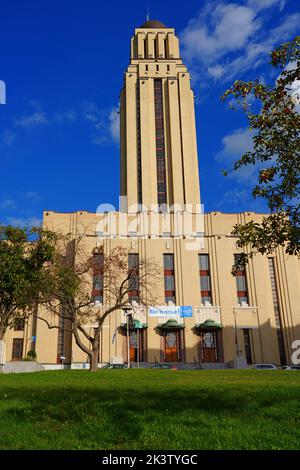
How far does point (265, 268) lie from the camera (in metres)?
62.1

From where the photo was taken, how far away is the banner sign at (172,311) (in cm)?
5744

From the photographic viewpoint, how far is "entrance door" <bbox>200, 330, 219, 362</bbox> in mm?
56938

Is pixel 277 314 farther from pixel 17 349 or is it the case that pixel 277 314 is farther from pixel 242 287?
pixel 17 349

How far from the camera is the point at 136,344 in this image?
187ft

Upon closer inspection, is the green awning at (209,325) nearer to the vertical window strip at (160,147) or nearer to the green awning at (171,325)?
the green awning at (171,325)

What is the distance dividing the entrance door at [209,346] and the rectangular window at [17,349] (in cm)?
2487

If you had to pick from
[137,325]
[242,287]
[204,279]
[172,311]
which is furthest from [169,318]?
[242,287]

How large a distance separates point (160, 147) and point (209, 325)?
3433 centimetres

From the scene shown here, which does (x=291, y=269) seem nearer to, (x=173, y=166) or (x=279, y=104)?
(x=173, y=166)

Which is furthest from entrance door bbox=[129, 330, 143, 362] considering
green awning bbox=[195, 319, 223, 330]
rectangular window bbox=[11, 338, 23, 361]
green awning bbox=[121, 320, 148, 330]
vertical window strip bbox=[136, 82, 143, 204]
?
vertical window strip bbox=[136, 82, 143, 204]

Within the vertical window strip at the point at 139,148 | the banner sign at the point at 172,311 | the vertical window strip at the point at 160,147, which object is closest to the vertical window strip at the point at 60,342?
the banner sign at the point at 172,311
